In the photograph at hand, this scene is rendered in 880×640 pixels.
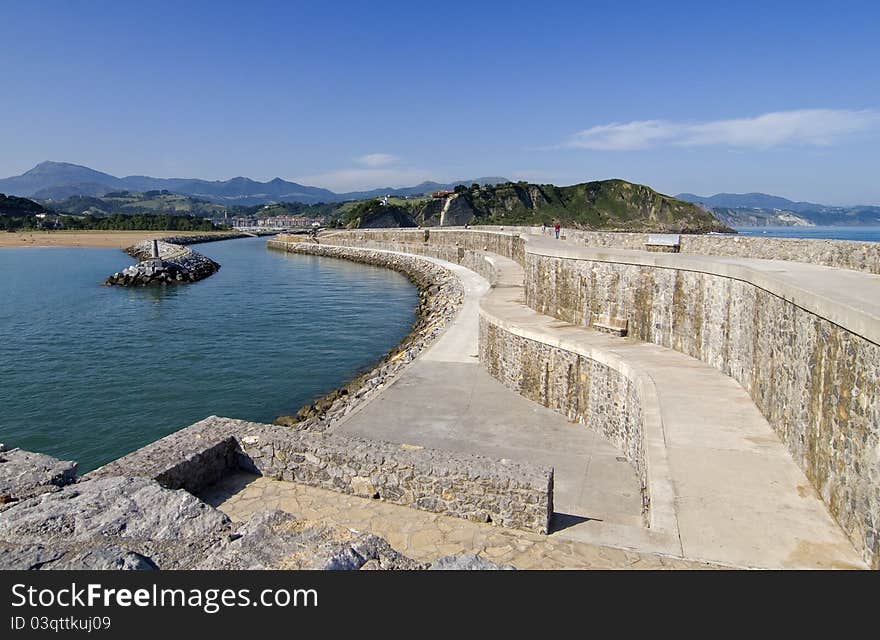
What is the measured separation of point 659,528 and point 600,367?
546 centimetres

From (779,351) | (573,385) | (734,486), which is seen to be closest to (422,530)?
(734,486)

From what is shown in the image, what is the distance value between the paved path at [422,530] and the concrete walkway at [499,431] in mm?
766

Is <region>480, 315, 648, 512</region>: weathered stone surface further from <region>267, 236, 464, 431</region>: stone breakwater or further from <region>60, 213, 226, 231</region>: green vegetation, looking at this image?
<region>60, 213, 226, 231</region>: green vegetation

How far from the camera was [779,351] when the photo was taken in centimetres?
795

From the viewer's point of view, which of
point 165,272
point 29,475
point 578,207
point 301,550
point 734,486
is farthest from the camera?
point 578,207

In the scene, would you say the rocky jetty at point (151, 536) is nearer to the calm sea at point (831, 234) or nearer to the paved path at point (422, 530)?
the paved path at point (422, 530)

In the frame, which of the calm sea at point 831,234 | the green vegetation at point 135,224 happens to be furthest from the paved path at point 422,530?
the green vegetation at point 135,224

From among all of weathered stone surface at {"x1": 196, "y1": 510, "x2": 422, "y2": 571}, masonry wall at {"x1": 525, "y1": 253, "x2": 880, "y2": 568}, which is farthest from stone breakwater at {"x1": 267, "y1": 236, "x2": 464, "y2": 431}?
weathered stone surface at {"x1": 196, "y1": 510, "x2": 422, "y2": 571}

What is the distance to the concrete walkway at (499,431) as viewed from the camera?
7.96 meters

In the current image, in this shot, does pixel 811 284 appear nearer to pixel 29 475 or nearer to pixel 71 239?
pixel 29 475

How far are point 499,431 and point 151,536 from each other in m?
7.16

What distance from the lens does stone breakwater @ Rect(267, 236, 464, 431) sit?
13.5 metres

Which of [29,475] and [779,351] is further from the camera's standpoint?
[779,351]

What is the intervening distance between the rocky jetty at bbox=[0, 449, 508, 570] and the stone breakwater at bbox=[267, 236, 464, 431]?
5410 millimetres
